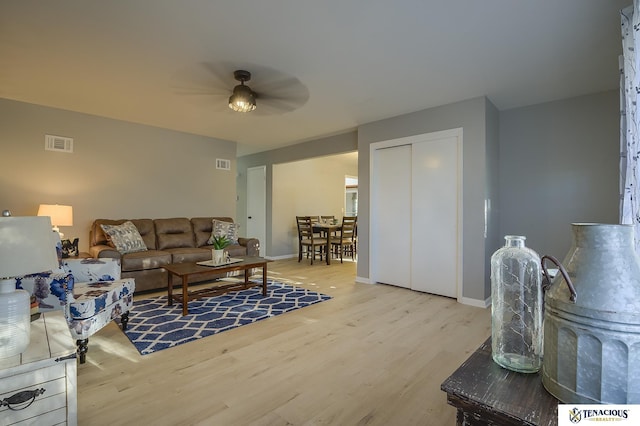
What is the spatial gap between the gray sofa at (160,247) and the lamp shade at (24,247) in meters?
2.79

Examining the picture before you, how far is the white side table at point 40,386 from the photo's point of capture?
106 cm

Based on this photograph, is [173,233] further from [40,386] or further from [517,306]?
[517,306]

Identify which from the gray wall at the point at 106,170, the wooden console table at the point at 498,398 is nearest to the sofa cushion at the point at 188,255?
the gray wall at the point at 106,170

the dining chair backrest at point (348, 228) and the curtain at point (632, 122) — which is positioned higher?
the curtain at point (632, 122)

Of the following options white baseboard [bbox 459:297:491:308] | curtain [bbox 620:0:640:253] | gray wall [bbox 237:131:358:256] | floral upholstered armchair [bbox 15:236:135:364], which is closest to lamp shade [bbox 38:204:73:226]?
floral upholstered armchair [bbox 15:236:135:364]

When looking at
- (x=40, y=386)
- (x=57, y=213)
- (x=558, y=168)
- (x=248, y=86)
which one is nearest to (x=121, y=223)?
(x=57, y=213)

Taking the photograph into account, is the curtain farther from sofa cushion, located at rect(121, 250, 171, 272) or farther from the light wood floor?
sofa cushion, located at rect(121, 250, 171, 272)

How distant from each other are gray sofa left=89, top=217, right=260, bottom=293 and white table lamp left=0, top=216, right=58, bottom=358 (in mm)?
2751

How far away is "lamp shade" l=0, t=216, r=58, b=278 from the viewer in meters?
1.12

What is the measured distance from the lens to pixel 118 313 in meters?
2.52

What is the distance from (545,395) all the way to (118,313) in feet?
9.48

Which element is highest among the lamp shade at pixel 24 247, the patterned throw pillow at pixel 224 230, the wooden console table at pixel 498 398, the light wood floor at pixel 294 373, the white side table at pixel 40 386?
the lamp shade at pixel 24 247

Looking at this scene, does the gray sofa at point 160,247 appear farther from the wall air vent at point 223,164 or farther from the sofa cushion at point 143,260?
the wall air vent at point 223,164

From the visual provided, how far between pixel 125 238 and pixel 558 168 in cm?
558
